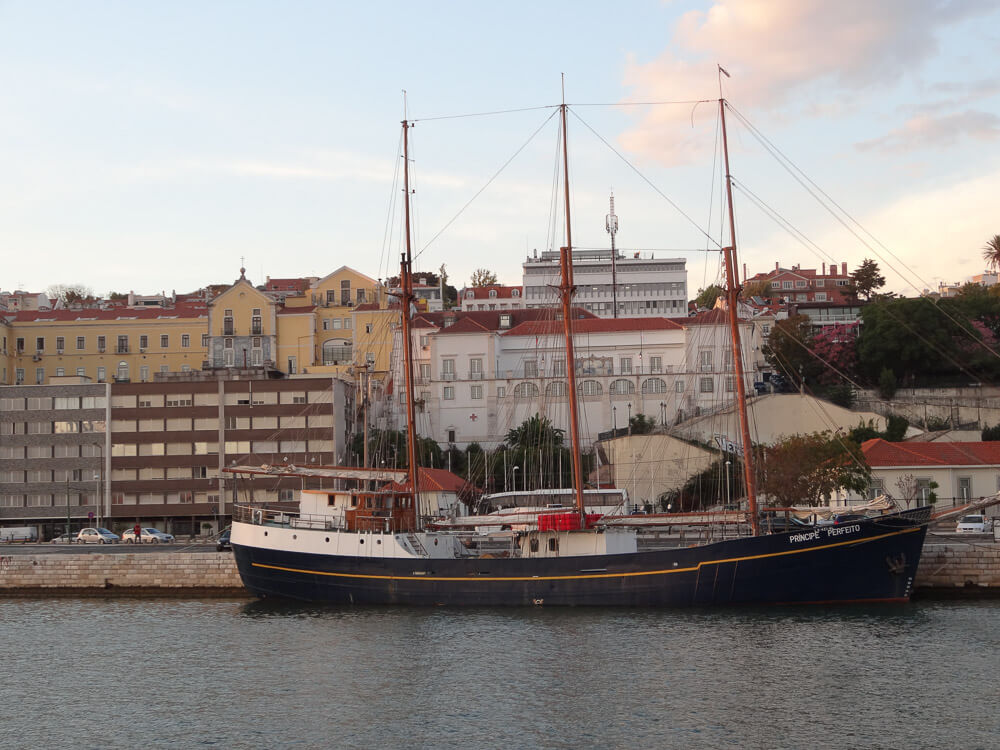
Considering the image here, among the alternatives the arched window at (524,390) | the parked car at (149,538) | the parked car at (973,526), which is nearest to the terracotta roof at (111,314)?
the arched window at (524,390)

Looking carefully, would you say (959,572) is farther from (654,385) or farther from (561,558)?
(654,385)

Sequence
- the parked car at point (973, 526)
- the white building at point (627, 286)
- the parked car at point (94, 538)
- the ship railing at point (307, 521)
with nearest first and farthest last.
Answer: the ship railing at point (307, 521) → the parked car at point (973, 526) → the parked car at point (94, 538) → the white building at point (627, 286)

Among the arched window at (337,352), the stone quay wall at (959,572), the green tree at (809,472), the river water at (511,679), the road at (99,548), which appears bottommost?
the river water at (511,679)

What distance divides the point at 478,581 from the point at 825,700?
15.9 meters

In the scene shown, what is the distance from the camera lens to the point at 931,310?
3034 inches

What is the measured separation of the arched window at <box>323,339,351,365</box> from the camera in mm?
89125

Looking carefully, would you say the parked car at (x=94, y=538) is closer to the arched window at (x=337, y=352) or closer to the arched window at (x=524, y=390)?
the arched window at (x=524, y=390)

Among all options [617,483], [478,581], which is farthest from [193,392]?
[478,581]

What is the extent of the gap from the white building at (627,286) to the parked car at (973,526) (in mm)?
67235

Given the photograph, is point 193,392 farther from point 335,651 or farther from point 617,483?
point 335,651

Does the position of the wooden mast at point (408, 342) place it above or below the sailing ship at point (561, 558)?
above

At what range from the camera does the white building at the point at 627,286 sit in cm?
11775

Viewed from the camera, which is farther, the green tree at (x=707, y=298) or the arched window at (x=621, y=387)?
the green tree at (x=707, y=298)

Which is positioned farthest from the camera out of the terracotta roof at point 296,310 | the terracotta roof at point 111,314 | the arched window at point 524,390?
the terracotta roof at point 111,314
